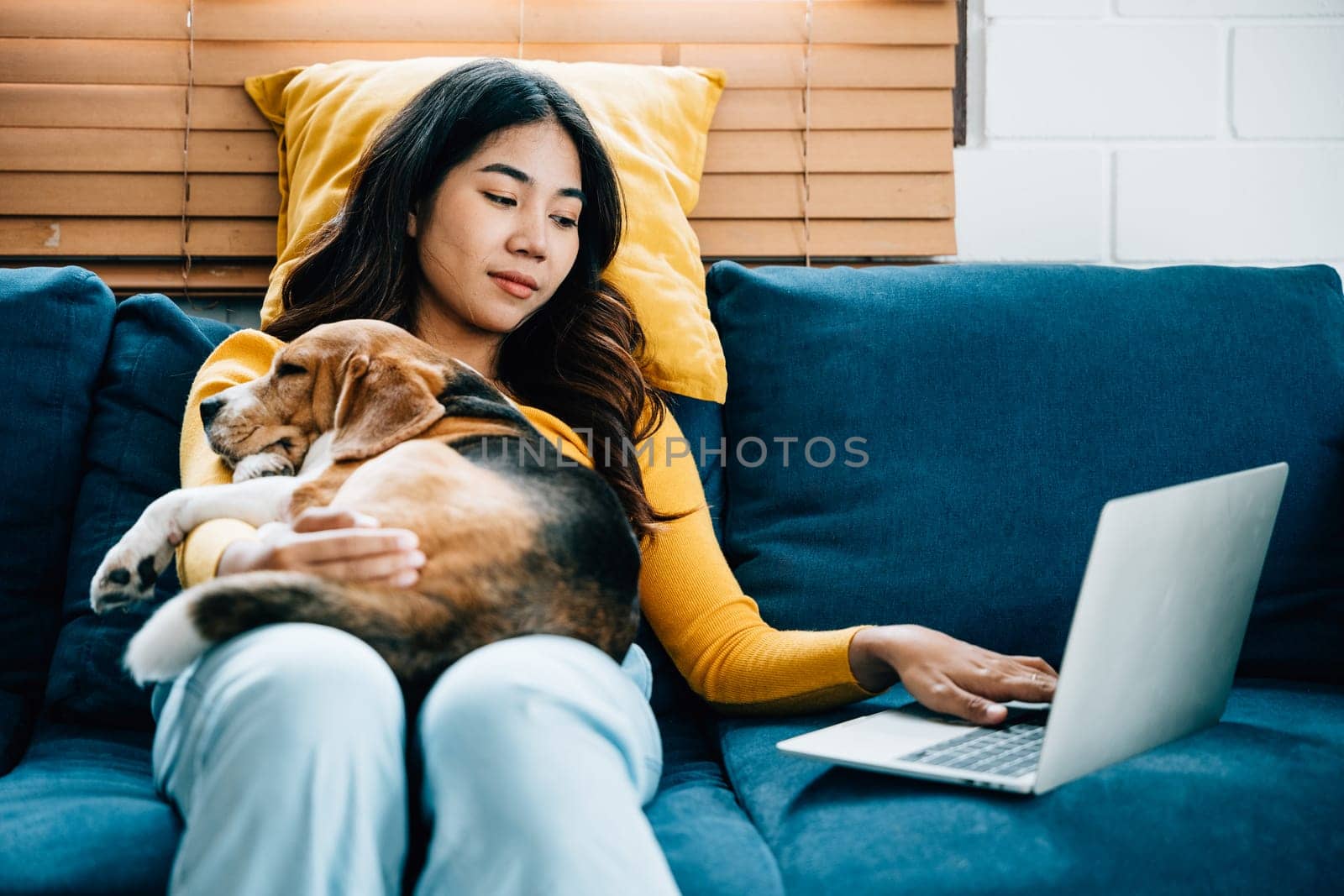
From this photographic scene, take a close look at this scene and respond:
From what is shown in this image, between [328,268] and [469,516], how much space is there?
664 mm

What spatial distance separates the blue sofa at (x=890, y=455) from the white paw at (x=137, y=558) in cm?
25

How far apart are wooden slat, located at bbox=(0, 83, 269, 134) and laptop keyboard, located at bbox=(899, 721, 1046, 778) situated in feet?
5.09

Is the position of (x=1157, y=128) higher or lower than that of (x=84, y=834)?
higher

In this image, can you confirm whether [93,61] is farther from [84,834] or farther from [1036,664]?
[1036,664]

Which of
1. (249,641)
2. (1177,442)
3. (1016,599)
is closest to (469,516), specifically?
(249,641)

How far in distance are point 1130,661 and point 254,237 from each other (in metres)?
1.60

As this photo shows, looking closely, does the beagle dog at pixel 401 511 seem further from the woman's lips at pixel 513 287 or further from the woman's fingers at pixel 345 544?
the woman's lips at pixel 513 287

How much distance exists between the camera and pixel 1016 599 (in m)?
1.53

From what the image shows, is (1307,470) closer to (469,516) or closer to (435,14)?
(469,516)

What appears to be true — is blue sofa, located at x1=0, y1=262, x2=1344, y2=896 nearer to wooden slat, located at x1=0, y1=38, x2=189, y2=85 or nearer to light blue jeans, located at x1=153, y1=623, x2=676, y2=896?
light blue jeans, located at x1=153, y1=623, x2=676, y2=896

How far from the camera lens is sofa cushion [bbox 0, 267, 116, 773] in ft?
4.75

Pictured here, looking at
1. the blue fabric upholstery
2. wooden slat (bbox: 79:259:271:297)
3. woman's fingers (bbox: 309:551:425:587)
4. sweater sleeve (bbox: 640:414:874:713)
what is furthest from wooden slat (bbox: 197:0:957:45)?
woman's fingers (bbox: 309:551:425:587)

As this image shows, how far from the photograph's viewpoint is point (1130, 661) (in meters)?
1.00

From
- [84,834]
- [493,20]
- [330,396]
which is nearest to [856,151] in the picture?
[493,20]
